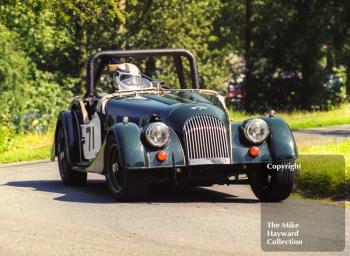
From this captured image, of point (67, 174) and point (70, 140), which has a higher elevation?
point (70, 140)

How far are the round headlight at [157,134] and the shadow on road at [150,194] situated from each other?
32.0 inches

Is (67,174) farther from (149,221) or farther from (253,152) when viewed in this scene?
(149,221)

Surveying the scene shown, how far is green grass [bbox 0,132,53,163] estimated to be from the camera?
19453 millimetres

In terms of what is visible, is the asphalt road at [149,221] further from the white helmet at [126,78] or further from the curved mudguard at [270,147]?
the white helmet at [126,78]

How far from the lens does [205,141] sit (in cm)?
1158

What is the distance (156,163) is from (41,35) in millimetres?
19318

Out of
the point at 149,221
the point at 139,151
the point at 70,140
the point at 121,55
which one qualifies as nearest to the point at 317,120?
the point at 121,55

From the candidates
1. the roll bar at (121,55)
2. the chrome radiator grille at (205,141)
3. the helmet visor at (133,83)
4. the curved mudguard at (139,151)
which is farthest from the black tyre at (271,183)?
the roll bar at (121,55)

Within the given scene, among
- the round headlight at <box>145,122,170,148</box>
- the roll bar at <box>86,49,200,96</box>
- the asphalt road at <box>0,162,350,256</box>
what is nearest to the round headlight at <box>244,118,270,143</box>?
the asphalt road at <box>0,162,350,256</box>

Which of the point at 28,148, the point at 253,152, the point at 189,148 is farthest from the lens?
the point at 28,148

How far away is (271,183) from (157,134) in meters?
1.57

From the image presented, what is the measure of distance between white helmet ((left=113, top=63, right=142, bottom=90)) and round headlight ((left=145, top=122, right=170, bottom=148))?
82.3 inches

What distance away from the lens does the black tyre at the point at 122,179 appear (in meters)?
11.5

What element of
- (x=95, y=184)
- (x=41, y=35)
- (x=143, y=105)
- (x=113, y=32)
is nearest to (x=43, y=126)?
(x=41, y=35)
